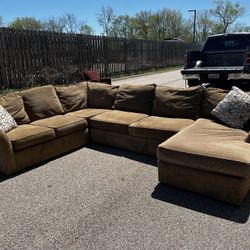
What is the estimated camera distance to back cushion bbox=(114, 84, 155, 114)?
5020 mm

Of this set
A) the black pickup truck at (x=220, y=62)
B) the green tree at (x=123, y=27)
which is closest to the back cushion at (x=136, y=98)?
the black pickup truck at (x=220, y=62)

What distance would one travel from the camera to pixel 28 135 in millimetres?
3984

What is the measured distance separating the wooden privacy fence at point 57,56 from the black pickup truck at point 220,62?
5.74m

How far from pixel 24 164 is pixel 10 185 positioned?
17.9 inches

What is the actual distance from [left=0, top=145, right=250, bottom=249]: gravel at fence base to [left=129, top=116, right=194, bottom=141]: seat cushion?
20.8 inches

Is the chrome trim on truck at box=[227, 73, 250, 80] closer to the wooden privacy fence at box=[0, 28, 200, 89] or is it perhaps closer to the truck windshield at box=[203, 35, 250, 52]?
the truck windshield at box=[203, 35, 250, 52]

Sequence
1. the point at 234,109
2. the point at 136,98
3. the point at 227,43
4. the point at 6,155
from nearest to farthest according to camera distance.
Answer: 1. the point at 6,155
2. the point at 234,109
3. the point at 136,98
4. the point at 227,43

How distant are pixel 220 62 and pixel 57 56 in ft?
21.7

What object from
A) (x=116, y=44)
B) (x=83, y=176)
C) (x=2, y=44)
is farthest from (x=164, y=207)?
(x=116, y=44)

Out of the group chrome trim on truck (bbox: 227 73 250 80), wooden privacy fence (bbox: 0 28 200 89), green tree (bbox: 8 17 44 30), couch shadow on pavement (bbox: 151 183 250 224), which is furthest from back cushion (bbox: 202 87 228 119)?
green tree (bbox: 8 17 44 30)

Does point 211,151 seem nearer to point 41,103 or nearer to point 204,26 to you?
point 41,103

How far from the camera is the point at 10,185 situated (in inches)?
141

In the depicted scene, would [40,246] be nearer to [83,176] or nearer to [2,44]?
[83,176]

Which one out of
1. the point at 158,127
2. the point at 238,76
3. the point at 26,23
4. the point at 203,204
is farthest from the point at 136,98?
the point at 26,23
